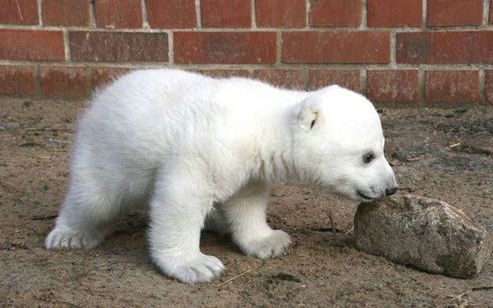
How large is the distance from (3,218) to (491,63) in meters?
3.51

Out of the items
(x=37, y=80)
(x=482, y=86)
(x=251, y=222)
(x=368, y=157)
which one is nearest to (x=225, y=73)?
(x=37, y=80)

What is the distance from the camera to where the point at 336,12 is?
19.2 feet

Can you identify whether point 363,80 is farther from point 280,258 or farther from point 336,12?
point 280,258

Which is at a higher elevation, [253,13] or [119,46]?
[253,13]

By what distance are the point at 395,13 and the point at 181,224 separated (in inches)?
119

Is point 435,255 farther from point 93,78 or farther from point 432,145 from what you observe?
point 93,78

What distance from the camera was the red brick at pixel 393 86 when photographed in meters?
5.93

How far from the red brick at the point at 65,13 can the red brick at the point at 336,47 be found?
57.7 inches

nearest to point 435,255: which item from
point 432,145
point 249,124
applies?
point 249,124

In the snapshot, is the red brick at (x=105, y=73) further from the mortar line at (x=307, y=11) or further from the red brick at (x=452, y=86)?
the red brick at (x=452, y=86)

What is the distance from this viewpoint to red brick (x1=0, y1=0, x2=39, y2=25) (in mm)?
6020

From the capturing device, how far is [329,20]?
5.86m

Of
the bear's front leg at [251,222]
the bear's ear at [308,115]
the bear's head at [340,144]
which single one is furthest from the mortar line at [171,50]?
the bear's ear at [308,115]

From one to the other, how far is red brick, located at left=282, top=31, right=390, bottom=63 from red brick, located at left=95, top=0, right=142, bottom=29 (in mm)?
1082
